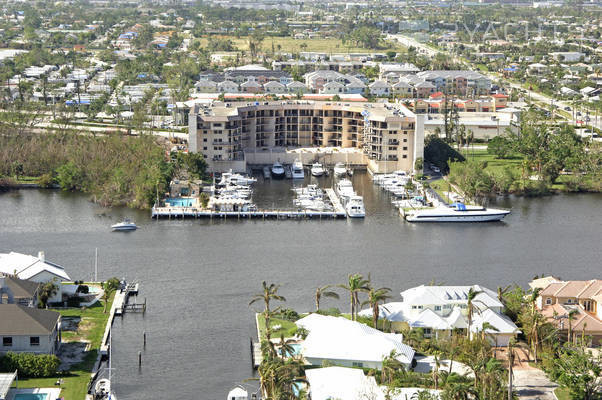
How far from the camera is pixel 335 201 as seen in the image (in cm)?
4841

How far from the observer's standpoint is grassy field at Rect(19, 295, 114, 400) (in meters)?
26.2

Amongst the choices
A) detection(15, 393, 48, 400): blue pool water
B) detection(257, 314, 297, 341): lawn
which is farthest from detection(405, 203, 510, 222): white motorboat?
detection(15, 393, 48, 400): blue pool water

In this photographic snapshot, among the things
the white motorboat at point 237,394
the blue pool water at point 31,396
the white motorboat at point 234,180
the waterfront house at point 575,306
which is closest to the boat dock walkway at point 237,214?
the white motorboat at point 234,180

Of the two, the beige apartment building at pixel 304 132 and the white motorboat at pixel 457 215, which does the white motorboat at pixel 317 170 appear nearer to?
the beige apartment building at pixel 304 132

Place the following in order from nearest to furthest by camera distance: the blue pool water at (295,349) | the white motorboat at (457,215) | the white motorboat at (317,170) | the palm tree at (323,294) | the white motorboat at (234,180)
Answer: the blue pool water at (295,349) < the palm tree at (323,294) < the white motorboat at (457,215) < the white motorboat at (234,180) < the white motorboat at (317,170)

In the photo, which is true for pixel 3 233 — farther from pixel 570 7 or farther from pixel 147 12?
pixel 570 7

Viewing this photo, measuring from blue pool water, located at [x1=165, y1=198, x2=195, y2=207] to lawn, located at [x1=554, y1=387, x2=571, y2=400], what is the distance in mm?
23341

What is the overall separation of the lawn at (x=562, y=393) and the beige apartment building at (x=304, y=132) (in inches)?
1139

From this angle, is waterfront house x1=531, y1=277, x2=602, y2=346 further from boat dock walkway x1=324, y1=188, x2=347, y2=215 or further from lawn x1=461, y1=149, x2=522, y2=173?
lawn x1=461, y1=149, x2=522, y2=173

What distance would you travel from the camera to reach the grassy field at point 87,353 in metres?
26.2

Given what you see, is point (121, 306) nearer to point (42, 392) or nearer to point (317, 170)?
point (42, 392)

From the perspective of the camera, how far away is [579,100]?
78.3m

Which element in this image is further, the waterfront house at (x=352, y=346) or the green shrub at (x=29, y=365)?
the waterfront house at (x=352, y=346)

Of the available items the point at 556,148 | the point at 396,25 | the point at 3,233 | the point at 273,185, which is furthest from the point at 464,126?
the point at 396,25
